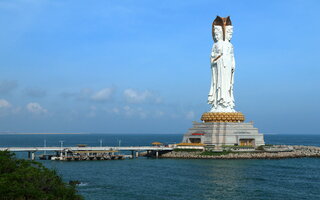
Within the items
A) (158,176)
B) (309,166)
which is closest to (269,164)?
(309,166)

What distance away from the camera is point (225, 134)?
6631 centimetres

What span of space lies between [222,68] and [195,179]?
3303 centimetres

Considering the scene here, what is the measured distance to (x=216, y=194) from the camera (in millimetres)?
35156

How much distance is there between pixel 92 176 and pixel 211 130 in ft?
89.4

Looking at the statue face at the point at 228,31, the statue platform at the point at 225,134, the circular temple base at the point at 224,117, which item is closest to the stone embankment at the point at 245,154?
the statue platform at the point at 225,134

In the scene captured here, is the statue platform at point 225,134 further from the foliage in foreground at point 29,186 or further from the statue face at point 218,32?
the foliage in foreground at point 29,186

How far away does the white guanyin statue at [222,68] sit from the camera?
72.1 meters

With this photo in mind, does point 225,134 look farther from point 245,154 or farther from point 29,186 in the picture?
point 29,186

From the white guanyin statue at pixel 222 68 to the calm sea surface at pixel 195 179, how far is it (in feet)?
51.1

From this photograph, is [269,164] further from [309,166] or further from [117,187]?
[117,187]

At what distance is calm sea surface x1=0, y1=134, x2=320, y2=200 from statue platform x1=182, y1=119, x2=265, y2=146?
28.4ft

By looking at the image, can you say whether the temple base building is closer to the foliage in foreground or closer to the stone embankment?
Answer: the stone embankment

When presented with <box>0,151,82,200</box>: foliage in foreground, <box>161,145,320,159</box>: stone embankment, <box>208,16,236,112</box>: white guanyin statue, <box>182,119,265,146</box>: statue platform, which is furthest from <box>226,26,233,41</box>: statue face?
<box>0,151,82,200</box>: foliage in foreground

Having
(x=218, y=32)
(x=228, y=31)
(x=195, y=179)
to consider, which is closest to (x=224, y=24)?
(x=228, y=31)
